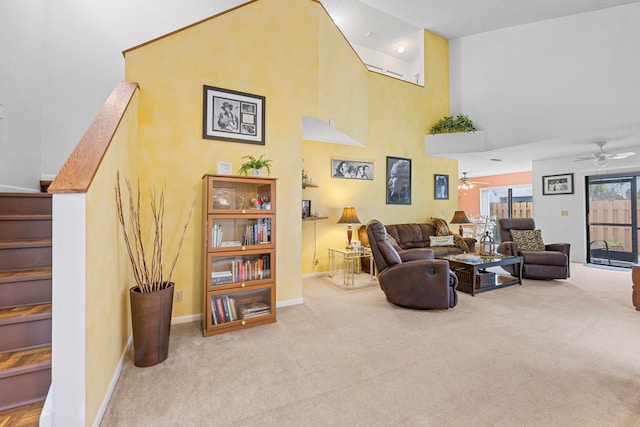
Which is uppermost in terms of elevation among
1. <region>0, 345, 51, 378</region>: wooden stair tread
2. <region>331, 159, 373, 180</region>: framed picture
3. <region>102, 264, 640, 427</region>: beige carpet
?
<region>331, 159, 373, 180</region>: framed picture

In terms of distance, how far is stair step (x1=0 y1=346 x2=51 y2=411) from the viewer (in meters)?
1.49

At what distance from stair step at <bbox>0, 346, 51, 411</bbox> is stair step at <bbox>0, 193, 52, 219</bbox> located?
1347mm

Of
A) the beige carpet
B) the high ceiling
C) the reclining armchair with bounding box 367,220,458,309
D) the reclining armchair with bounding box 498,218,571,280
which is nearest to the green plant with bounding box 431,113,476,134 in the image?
the high ceiling

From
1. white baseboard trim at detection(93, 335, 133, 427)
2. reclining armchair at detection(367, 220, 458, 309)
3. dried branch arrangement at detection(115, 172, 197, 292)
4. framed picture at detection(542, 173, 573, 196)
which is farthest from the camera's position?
framed picture at detection(542, 173, 573, 196)

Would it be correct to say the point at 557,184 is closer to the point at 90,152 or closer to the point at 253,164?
the point at 253,164

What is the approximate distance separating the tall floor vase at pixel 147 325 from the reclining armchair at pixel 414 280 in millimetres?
2526

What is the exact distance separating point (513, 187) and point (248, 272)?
1031 cm

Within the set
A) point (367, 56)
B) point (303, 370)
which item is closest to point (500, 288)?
point (303, 370)

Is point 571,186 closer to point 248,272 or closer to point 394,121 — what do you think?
point 394,121

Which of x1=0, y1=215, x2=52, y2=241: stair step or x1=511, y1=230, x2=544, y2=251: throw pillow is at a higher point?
x1=0, y1=215, x2=52, y2=241: stair step

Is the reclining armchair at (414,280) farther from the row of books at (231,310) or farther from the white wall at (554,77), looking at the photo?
the white wall at (554,77)

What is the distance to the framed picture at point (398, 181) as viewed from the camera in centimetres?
607

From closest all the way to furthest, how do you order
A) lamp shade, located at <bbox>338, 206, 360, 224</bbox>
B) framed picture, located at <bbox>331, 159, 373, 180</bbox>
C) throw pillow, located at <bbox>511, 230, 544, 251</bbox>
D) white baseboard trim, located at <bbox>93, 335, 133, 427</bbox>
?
white baseboard trim, located at <bbox>93, 335, 133, 427</bbox> → lamp shade, located at <bbox>338, 206, 360, 224</bbox> → throw pillow, located at <bbox>511, 230, 544, 251</bbox> → framed picture, located at <bbox>331, 159, 373, 180</bbox>

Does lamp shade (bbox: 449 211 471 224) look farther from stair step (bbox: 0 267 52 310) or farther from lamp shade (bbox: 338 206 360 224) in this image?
stair step (bbox: 0 267 52 310)
